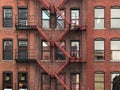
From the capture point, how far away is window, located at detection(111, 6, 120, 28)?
52438mm

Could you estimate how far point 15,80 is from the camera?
52406 millimetres

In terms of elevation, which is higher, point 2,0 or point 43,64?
point 2,0

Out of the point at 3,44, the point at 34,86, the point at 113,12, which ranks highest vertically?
the point at 113,12

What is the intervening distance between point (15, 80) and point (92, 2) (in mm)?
12575

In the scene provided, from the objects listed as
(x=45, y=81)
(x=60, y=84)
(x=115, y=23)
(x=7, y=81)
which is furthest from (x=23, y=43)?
(x=115, y=23)

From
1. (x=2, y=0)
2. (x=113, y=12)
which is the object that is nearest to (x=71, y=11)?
(x=113, y=12)

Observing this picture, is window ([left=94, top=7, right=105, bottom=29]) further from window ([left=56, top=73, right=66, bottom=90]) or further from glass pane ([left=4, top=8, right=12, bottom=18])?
glass pane ([left=4, top=8, right=12, bottom=18])

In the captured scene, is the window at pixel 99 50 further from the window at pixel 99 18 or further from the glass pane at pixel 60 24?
the glass pane at pixel 60 24

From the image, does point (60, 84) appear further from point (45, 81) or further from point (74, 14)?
point (74, 14)

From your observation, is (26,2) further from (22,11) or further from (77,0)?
(77,0)

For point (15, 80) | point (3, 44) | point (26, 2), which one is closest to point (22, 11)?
point (26, 2)

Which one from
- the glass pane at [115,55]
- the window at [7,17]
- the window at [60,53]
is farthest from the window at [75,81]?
the window at [7,17]

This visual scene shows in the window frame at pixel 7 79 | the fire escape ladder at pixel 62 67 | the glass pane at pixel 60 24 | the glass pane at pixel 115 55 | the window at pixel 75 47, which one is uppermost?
the glass pane at pixel 60 24

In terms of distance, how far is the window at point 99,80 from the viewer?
5191 cm
